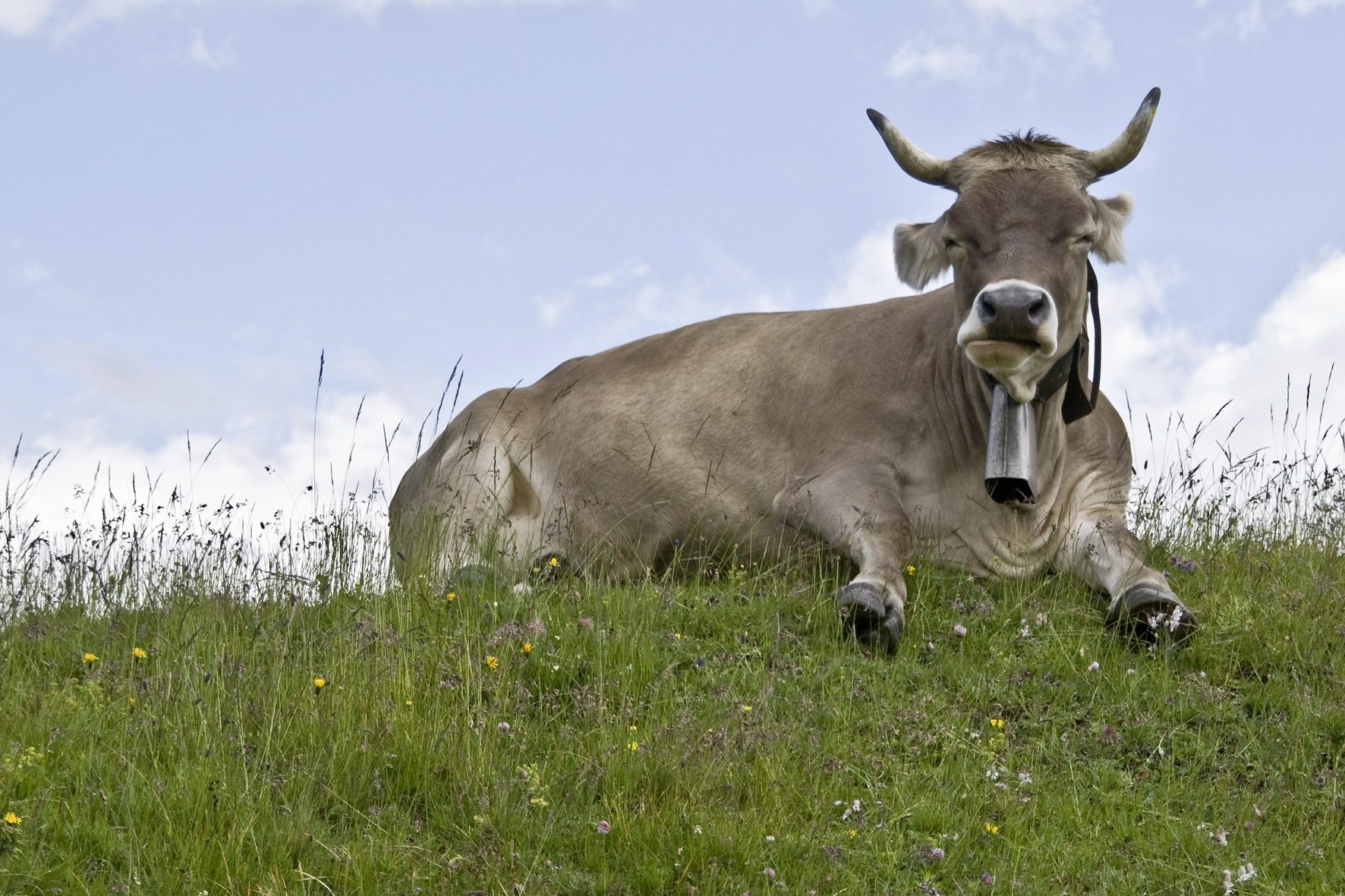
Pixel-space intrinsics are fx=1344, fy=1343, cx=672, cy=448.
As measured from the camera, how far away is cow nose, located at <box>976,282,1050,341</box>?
6273mm

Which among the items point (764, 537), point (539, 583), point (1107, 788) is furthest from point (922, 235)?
point (1107, 788)

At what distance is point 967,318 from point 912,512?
140 centimetres

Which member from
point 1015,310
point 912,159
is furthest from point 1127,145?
point 1015,310

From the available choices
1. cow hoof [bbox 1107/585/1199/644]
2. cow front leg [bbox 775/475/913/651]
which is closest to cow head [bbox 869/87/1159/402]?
cow front leg [bbox 775/475/913/651]

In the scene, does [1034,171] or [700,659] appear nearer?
[700,659]

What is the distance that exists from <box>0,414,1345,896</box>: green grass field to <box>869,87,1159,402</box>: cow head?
1.40 meters

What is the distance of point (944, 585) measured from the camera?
7199 millimetres

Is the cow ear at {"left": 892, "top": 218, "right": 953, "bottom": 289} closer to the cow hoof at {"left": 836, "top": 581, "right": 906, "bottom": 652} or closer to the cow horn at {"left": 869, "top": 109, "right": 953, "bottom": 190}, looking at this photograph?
the cow horn at {"left": 869, "top": 109, "right": 953, "bottom": 190}

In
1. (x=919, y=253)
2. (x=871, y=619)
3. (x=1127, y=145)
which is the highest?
(x=1127, y=145)

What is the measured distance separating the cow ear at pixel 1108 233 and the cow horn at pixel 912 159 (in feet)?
2.68

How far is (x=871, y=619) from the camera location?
20.8ft

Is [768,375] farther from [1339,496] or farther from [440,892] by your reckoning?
[440,892]

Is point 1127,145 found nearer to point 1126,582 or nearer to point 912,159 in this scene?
point 912,159

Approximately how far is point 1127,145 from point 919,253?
1258 mm
